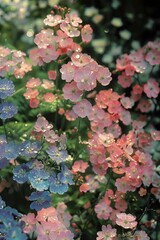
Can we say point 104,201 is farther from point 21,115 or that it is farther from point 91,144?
point 21,115

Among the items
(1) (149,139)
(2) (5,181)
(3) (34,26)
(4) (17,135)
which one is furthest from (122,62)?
(3) (34,26)

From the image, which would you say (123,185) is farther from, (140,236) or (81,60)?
(81,60)

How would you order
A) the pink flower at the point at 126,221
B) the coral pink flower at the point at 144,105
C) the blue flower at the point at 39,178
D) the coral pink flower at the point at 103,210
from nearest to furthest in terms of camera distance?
1. the blue flower at the point at 39,178
2. the pink flower at the point at 126,221
3. the coral pink flower at the point at 103,210
4. the coral pink flower at the point at 144,105

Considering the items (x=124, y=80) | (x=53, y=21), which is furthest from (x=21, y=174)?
(x=124, y=80)

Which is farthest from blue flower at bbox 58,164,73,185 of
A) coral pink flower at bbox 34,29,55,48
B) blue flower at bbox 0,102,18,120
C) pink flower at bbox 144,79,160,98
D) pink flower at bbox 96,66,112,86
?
pink flower at bbox 144,79,160,98

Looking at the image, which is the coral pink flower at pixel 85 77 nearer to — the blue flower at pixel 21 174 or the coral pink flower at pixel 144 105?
the blue flower at pixel 21 174

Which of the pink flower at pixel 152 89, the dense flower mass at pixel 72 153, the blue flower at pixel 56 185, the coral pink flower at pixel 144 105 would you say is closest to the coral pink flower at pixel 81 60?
the dense flower mass at pixel 72 153
